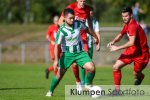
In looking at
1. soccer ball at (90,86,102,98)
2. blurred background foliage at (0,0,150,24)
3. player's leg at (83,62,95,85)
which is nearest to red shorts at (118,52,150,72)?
player's leg at (83,62,95,85)

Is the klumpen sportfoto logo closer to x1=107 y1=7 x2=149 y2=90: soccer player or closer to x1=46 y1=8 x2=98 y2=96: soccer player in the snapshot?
x1=107 y1=7 x2=149 y2=90: soccer player

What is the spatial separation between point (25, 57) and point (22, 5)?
26.9 metres

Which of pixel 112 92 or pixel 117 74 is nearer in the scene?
pixel 112 92

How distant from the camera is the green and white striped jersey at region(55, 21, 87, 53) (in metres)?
14.7

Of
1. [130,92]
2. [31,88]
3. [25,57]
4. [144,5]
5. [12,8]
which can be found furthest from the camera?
[12,8]

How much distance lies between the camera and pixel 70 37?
48.6 feet

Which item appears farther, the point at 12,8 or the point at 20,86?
the point at 12,8

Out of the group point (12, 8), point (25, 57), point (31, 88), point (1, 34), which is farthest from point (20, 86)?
point (12, 8)

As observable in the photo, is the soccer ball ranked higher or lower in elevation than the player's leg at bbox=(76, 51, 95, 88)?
lower

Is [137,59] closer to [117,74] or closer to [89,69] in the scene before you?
[117,74]

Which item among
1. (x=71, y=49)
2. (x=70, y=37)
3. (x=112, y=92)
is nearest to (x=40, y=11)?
(x=112, y=92)

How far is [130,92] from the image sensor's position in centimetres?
1569

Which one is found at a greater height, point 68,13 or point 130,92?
point 68,13

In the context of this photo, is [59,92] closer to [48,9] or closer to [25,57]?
[25,57]
